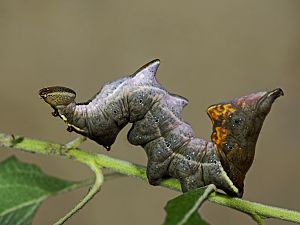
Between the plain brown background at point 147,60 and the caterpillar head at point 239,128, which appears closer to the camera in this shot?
the caterpillar head at point 239,128

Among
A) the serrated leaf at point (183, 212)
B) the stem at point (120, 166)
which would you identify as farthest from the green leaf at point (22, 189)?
the serrated leaf at point (183, 212)

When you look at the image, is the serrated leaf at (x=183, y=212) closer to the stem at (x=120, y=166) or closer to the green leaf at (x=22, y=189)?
the stem at (x=120, y=166)

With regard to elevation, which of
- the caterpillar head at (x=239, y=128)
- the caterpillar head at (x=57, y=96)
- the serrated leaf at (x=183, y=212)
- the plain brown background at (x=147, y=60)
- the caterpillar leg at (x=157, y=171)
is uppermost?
the caterpillar head at (x=57, y=96)

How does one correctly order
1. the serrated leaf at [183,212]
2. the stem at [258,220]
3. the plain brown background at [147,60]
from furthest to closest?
1. the plain brown background at [147,60]
2. the stem at [258,220]
3. the serrated leaf at [183,212]

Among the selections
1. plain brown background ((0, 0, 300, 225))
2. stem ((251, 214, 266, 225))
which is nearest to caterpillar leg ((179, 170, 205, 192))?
stem ((251, 214, 266, 225))

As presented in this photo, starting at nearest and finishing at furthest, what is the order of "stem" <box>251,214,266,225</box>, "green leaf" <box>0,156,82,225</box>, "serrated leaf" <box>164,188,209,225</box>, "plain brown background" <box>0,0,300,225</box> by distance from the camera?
"serrated leaf" <box>164,188,209,225</box> → "stem" <box>251,214,266,225</box> → "green leaf" <box>0,156,82,225</box> → "plain brown background" <box>0,0,300,225</box>

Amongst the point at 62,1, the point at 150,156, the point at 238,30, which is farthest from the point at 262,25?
the point at 150,156

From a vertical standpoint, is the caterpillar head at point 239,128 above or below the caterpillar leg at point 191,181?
above

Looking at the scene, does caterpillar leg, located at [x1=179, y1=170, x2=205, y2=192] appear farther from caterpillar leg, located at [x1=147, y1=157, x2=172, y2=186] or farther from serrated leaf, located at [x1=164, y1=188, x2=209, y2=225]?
serrated leaf, located at [x1=164, y1=188, x2=209, y2=225]
